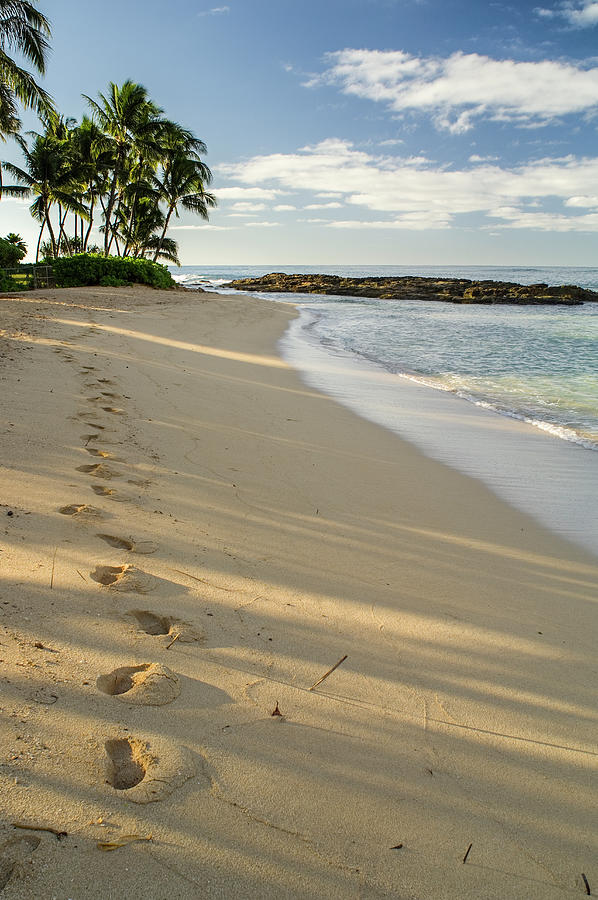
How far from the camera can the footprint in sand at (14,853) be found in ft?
3.83

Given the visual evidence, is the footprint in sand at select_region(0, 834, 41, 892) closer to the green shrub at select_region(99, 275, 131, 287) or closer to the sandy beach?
the sandy beach

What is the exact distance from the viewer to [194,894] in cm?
121

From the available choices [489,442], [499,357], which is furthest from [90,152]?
[489,442]

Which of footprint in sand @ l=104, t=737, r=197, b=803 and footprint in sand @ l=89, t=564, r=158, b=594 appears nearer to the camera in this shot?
footprint in sand @ l=104, t=737, r=197, b=803

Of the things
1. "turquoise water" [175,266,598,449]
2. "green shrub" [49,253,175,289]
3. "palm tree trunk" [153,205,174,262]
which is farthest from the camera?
"palm tree trunk" [153,205,174,262]

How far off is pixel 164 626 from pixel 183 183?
35550 millimetres

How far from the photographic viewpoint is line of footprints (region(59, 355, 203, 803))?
4.75 ft

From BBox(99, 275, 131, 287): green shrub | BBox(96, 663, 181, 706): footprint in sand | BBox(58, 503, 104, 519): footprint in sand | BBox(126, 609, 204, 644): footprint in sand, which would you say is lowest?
BBox(96, 663, 181, 706): footprint in sand

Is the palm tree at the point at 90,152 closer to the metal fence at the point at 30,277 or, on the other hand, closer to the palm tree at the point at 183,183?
the palm tree at the point at 183,183

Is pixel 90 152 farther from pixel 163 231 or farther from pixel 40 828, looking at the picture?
pixel 40 828

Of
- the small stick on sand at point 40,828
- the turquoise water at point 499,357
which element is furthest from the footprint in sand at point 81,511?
the turquoise water at point 499,357

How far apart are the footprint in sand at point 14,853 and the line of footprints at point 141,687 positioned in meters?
0.22

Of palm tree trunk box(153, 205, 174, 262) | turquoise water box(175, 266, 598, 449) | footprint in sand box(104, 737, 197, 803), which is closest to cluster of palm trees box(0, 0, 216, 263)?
palm tree trunk box(153, 205, 174, 262)

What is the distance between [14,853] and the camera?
3.96ft
